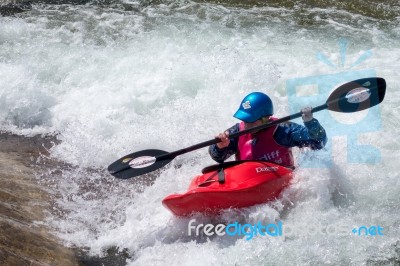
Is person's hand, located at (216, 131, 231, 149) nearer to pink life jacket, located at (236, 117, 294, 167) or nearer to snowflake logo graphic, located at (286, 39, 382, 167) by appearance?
pink life jacket, located at (236, 117, 294, 167)

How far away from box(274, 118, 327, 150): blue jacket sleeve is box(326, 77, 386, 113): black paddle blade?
1.06 ft

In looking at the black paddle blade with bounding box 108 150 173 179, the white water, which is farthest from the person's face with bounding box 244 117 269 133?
the black paddle blade with bounding box 108 150 173 179

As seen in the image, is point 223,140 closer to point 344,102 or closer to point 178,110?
point 344,102

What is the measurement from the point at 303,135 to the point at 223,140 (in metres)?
0.70

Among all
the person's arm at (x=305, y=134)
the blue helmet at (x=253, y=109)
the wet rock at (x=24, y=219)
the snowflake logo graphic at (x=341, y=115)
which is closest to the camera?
the wet rock at (x=24, y=219)

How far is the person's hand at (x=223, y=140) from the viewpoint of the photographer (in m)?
4.42

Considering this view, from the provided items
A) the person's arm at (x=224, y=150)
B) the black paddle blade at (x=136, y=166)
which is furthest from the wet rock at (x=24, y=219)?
the person's arm at (x=224, y=150)

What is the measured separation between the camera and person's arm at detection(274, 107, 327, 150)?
14.1 feet

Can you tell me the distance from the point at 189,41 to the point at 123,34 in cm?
127

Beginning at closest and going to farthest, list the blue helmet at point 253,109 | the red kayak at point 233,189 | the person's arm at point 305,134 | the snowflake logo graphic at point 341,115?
the red kayak at point 233,189
the person's arm at point 305,134
the blue helmet at point 253,109
the snowflake logo graphic at point 341,115

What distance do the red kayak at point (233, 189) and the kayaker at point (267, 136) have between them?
20 cm

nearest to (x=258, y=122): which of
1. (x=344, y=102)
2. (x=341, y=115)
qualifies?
(x=344, y=102)

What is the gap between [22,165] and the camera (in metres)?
5.32

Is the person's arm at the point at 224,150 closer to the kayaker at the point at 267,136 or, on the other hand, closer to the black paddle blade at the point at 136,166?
the kayaker at the point at 267,136
